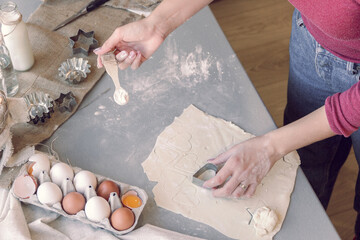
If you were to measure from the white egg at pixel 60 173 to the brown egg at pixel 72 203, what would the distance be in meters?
0.05

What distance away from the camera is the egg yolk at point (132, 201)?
1.13m

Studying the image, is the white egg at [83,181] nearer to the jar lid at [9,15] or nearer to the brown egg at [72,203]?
the brown egg at [72,203]

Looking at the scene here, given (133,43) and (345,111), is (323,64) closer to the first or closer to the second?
(345,111)

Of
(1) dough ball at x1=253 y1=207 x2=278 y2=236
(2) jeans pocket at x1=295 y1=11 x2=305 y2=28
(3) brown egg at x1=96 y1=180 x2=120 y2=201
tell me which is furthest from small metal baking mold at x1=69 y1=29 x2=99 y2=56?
(1) dough ball at x1=253 y1=207 x2=278 y2=236

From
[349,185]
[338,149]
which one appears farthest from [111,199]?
[349,185]

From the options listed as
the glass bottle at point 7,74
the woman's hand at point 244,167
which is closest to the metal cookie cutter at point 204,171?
the woman's hand at point 244,167

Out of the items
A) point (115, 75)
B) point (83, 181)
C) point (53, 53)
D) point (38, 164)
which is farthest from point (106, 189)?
point (53, 53)

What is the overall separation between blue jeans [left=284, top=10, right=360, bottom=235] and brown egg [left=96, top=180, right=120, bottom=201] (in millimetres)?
666

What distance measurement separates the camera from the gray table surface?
1.18 m

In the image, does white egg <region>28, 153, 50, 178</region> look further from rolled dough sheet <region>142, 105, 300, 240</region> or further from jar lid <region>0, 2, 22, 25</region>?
jar lid <region>0, 2, 22, 25</region>

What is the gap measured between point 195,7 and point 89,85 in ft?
1.25

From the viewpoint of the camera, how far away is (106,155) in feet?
4.22

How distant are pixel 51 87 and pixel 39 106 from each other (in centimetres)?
9

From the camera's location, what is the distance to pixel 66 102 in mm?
1360
